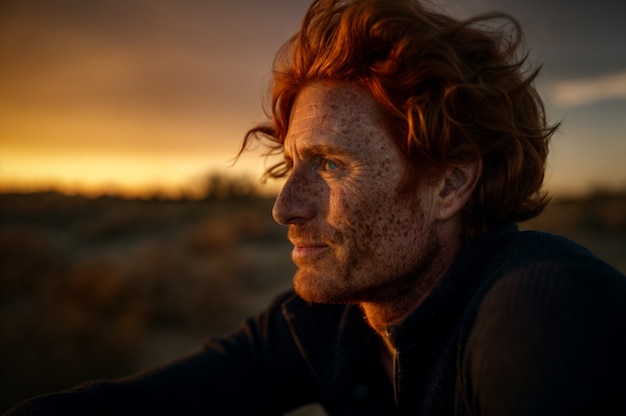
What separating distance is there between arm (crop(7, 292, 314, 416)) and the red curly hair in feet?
3.86

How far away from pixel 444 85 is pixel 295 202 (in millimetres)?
877

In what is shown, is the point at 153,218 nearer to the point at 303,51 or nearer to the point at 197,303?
the point at 197,303

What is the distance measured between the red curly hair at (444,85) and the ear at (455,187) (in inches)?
2.2

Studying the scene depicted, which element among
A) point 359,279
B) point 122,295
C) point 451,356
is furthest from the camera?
point 122,295

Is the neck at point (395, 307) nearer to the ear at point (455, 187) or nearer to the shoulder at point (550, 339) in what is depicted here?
the ear at point (455, 187)

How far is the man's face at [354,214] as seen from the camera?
2084 mm

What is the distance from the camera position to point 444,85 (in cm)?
211

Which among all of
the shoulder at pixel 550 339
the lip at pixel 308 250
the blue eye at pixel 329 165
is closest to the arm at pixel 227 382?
the lip at pixel 308 250

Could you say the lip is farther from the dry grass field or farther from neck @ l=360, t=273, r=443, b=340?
the dry grass field

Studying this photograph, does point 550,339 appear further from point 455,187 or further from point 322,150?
point 322,150

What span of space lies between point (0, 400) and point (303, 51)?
5.01 meters

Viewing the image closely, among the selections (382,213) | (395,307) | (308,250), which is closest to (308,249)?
(308,250)

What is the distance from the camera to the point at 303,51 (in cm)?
244

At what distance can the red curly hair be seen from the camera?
2.09 metres
